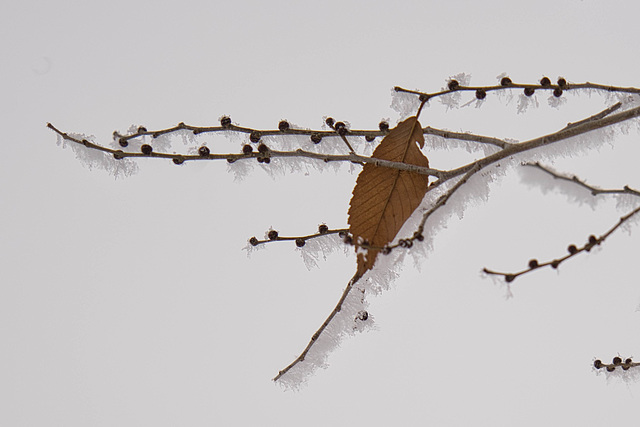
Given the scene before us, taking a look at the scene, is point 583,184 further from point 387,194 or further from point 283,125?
point 283,125

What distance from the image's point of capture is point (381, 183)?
1.38 feet

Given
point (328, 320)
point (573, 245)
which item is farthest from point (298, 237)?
point (573, 245)

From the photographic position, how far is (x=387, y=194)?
0.41 m

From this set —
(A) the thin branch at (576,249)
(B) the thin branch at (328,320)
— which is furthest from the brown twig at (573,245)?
(B) the thin branch at (328,320)

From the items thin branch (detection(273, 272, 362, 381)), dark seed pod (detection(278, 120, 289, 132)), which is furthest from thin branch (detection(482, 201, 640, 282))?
dark seed pod (detection(278, 120, 289, 132))

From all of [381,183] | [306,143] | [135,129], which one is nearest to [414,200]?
[381,183]

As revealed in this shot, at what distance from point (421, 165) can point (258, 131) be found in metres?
0.13

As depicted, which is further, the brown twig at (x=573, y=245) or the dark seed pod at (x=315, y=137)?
the dark seed pod at (x=315, y=137)

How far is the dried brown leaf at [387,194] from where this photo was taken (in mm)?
401

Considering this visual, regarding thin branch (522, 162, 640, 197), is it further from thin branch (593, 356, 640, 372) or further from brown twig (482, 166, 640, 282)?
thin branch (593, 356, 640, 372)

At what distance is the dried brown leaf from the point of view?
40 cm

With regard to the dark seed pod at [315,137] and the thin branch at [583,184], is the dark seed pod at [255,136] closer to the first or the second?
the dark seed pod at [315,137]

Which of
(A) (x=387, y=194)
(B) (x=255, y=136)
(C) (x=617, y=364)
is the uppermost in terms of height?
(B) (x=255, y=136)

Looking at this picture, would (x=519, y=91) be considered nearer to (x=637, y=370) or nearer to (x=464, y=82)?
(x=464, y=82)
